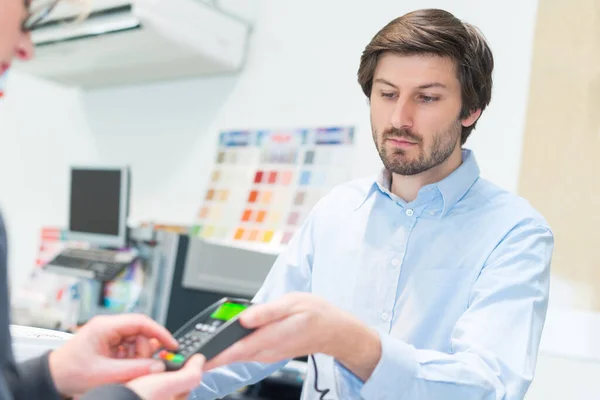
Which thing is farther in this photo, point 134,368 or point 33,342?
point 33,342

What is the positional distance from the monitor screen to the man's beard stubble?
144 cm

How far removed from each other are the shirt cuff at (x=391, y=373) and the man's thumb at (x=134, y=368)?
0.98ft

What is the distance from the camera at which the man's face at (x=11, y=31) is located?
60 centimetres

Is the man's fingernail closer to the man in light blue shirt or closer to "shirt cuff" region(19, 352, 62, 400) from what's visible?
"shirt cuff" region(19, 352, 62, 400)

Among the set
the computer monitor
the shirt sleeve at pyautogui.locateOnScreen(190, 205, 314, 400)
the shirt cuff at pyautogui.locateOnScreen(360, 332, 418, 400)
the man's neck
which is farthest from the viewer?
the computer monitor

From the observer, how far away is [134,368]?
2.38 ft

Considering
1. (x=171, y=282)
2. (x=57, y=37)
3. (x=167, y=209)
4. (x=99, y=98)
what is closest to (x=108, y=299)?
(x=171, y=282)

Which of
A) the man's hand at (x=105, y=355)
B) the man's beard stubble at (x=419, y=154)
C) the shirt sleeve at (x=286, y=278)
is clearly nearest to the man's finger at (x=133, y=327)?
the man's hand at (x=105, y=355)

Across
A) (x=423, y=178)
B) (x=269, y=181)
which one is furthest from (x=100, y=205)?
(x=423, y=178)

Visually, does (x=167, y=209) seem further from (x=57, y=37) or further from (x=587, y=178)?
(x=587, y=178)

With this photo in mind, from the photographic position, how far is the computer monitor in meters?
2.44

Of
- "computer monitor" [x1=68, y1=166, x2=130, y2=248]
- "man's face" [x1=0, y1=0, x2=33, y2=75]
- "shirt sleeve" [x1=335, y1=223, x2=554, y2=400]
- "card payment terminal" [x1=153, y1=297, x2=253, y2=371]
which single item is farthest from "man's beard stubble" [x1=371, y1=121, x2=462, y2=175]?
"computer monitor" [x1=68, y1=166, x2=130, y2=248]

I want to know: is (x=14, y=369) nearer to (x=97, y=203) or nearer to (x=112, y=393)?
(x=112, y=393)

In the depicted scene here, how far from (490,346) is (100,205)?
191cm
